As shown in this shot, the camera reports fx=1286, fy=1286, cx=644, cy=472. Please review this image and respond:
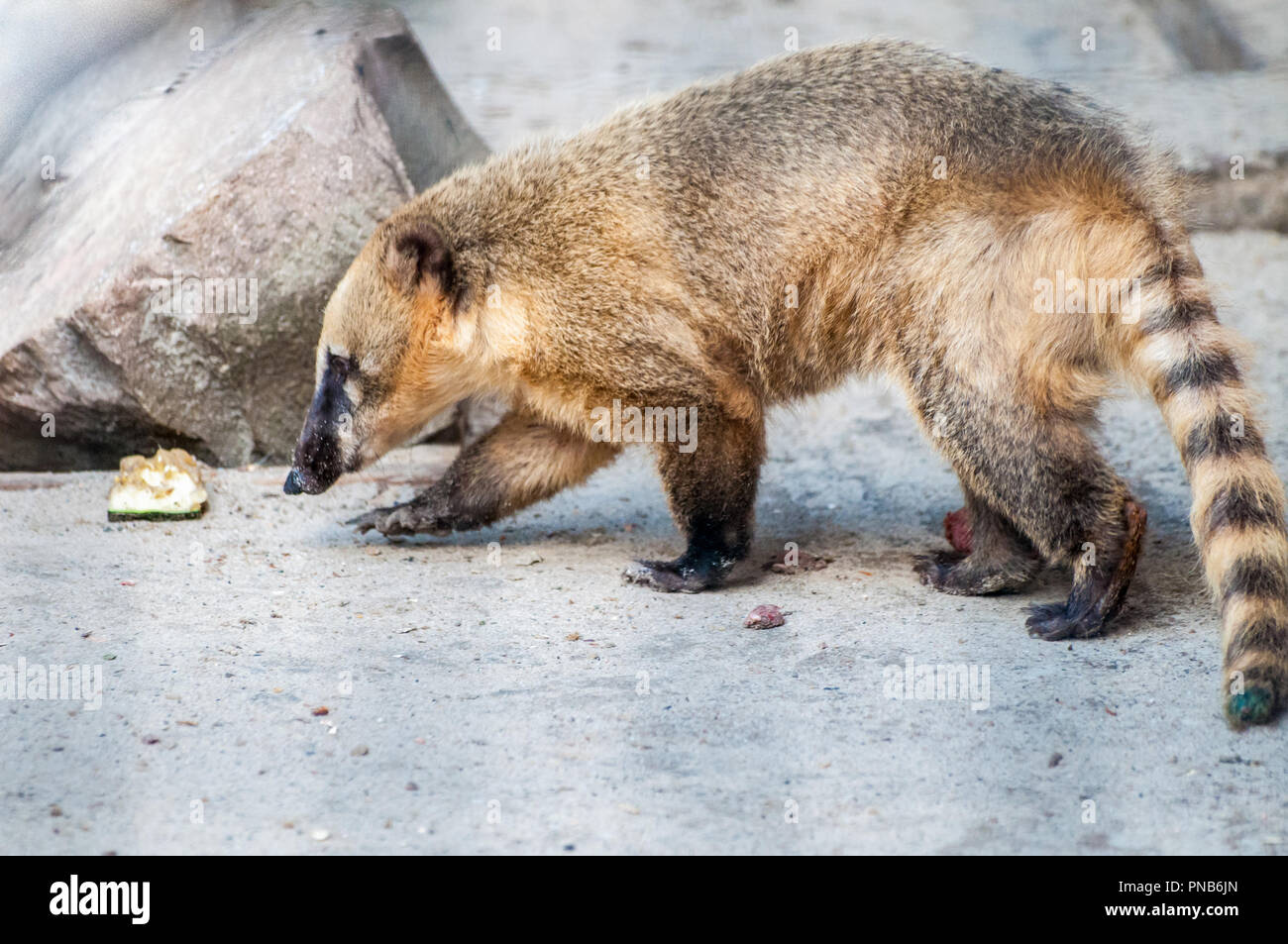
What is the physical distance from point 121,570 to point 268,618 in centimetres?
78

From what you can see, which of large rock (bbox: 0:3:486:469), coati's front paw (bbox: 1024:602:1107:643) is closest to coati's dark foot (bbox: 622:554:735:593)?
coati's front paw (bbox: 1024:602:1107:643)

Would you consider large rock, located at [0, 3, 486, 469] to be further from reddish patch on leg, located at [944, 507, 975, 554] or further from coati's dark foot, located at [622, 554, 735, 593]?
reddish patch on leg, located at [944, 507, 975, 554]

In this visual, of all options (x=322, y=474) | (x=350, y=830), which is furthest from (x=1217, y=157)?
(x=350, y=830)

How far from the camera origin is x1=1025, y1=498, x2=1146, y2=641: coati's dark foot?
4.32m

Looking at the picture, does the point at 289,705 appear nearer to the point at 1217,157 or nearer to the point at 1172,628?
the point at 1172,628

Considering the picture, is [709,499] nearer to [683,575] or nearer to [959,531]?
[683,575]

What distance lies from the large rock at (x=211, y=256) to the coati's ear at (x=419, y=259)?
1.15 metres

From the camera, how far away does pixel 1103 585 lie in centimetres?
433

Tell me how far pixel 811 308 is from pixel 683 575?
1.12 metres

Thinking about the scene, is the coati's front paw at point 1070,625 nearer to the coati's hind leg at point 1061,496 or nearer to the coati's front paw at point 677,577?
the coati's hind leg at point 1061,496

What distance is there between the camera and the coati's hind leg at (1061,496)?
430 cm

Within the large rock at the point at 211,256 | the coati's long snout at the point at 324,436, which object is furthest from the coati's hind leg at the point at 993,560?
the large rock at the point at 211,256

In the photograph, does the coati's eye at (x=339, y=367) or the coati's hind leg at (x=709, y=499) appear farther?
the coati's eye at (x=339, y=367)

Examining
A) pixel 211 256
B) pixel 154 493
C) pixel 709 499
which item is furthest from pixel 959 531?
pixel 211 256
